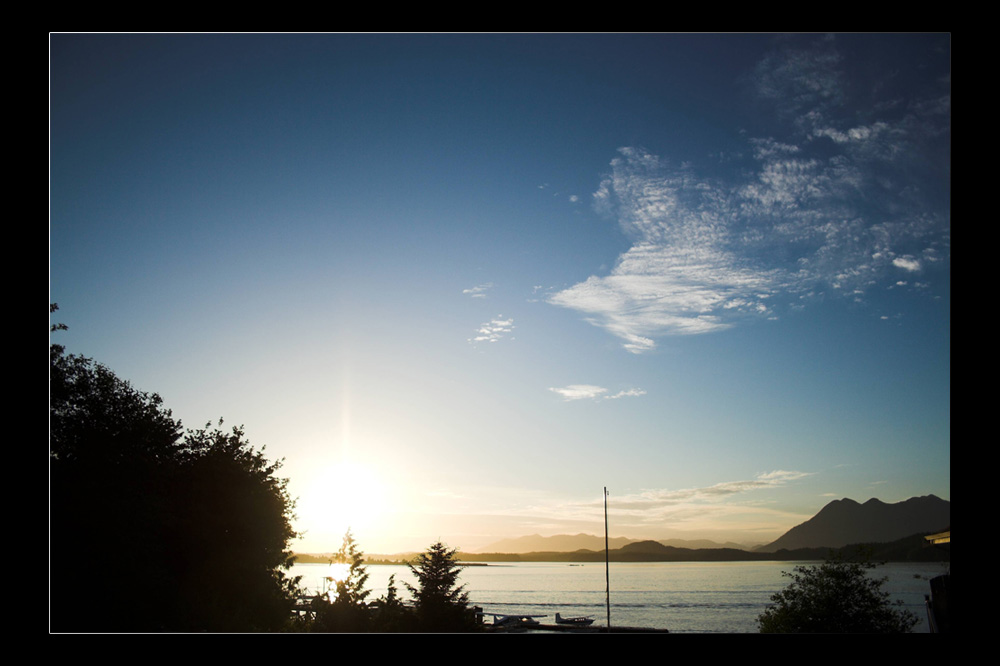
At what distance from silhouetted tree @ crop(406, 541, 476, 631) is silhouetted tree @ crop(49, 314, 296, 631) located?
13.3 ft

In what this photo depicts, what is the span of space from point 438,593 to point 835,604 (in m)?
21.7

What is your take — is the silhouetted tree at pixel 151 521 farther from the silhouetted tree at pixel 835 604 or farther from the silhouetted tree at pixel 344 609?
the silhouetted tree at pixel 835 604

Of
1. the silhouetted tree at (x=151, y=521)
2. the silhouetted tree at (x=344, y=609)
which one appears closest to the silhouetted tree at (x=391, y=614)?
the silhouetted tree at (x=344, y=609)

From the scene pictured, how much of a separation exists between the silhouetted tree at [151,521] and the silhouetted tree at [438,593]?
4066 mm

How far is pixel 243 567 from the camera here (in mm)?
17812

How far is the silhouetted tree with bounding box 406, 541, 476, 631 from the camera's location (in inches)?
761

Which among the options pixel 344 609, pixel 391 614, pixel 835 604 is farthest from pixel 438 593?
pixel 835 604

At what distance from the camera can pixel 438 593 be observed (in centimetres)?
1973

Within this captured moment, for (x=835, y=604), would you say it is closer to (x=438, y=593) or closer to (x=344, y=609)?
(x=438, y=593)
